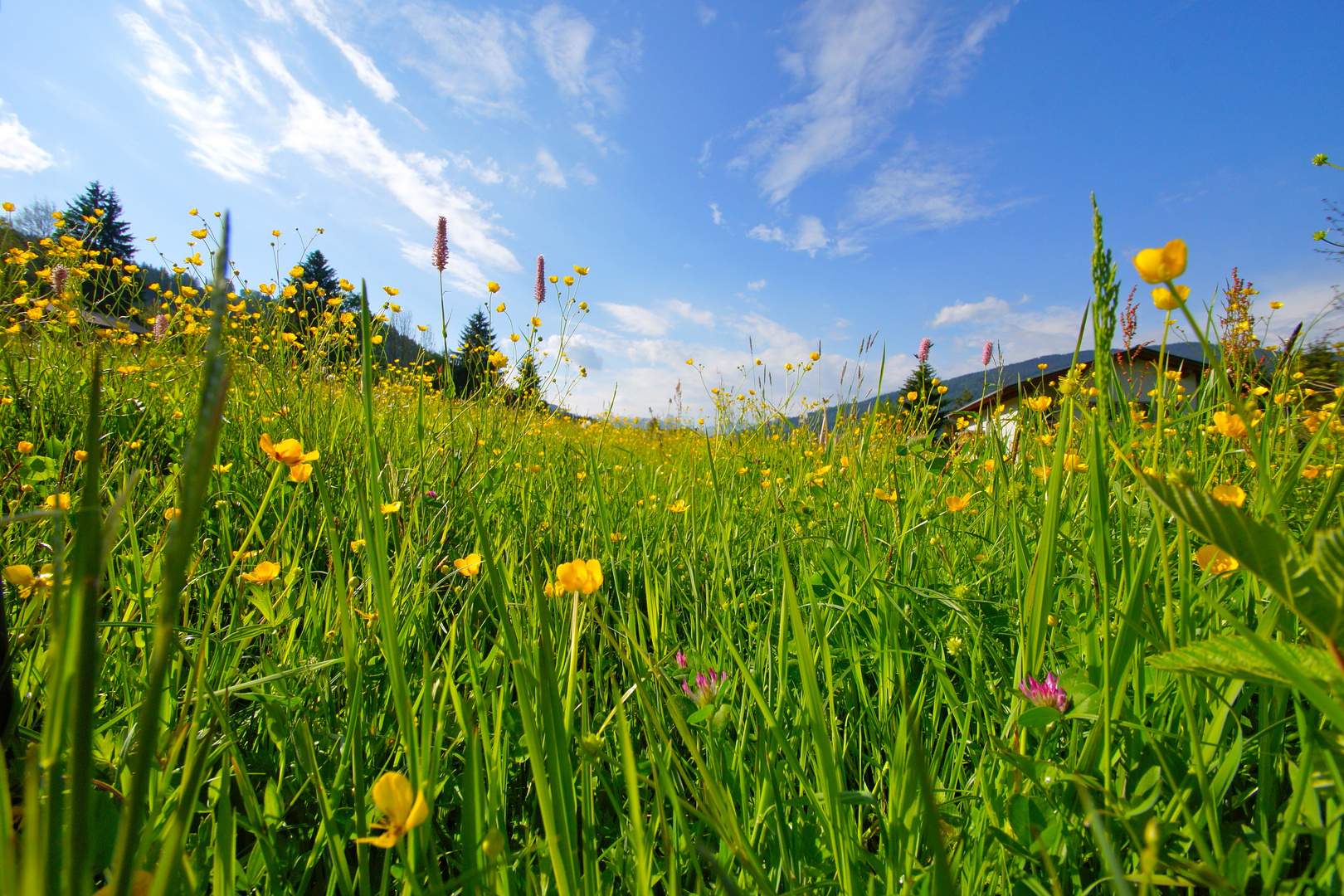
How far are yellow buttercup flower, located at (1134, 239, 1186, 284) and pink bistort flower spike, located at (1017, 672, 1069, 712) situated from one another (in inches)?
21.6

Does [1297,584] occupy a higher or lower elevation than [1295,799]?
higher

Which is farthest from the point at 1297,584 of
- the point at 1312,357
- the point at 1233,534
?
the point at 1312,357

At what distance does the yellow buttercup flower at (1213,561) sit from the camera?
826 millimetres

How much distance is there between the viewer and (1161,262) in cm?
66

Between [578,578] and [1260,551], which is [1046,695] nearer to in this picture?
[1260,551]

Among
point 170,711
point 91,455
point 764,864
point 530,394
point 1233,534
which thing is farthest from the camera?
point 530,394

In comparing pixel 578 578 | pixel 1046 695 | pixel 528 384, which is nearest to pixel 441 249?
pixel 528 384

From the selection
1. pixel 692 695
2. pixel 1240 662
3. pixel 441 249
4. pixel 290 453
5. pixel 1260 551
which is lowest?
pixel 692 695

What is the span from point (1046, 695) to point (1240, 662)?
31 centimetres

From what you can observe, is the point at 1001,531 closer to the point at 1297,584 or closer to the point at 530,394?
the point at 1297,584

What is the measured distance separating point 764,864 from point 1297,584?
0.64 m

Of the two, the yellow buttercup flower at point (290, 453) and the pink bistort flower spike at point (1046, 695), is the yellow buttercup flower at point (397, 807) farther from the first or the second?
the pink bistort flower spike at point (1046, 695)

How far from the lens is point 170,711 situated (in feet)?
2.95

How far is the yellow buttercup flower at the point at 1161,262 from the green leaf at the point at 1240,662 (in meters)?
0.39
